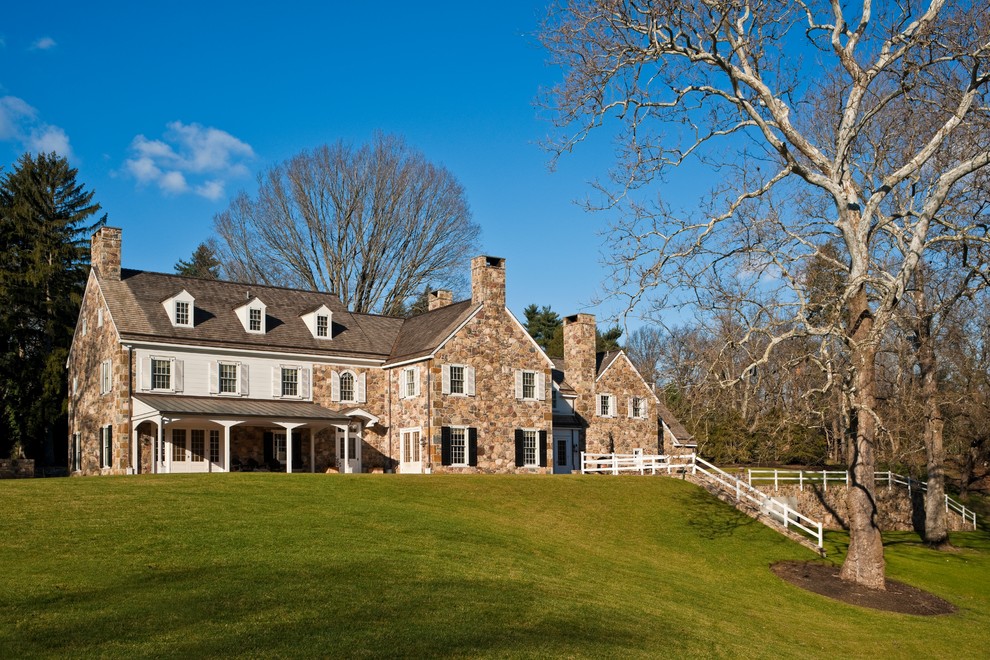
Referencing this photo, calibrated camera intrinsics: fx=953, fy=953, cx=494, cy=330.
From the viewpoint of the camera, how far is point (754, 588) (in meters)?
21.1

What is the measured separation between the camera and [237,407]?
3291cm

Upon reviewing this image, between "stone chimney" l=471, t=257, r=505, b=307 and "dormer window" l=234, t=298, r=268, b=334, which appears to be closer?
"dormer window" l=234, t=298, r=268, b=334

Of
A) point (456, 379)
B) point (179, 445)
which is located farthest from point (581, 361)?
point (179, 445)

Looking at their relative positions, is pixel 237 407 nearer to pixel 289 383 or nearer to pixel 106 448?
pixel 289 383

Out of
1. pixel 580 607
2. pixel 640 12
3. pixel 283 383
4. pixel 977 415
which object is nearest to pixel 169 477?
pixel 283 383

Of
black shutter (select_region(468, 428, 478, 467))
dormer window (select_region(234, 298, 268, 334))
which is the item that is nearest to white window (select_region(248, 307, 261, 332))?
dormer window (select_region(234, 298, 268, 334))

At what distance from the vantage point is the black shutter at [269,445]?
3442 centimetres

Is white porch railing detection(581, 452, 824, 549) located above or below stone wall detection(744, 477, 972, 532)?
above

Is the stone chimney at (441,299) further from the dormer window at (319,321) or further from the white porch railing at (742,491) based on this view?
the white porch railing at (742,491)

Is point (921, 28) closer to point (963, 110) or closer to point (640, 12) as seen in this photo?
point (963, 110)

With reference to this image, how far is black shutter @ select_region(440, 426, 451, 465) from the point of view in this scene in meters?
34.8

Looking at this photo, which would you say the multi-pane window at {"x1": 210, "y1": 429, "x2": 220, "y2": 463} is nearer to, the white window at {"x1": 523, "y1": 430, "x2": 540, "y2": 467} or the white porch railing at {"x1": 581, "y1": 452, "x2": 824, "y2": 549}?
the white window at {"x1": 523, "y1": 430, "x2": 540, "y2": 467}

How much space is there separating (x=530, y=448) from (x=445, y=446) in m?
3.91

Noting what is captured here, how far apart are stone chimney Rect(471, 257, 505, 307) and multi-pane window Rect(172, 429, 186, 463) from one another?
38.8 feet
